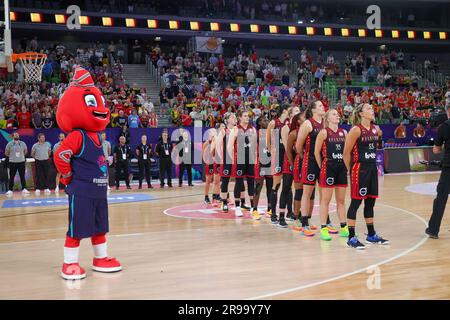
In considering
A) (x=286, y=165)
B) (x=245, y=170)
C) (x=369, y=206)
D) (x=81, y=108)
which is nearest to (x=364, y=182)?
(x=369, y=206)

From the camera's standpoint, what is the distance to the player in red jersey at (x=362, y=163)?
27.5 feet

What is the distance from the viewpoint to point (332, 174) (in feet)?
29.5

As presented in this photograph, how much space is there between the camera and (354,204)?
27.7 feet

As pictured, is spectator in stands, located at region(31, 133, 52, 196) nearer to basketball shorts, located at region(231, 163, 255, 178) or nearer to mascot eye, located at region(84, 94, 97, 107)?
basketball shorts, located at region(231, 163, 255, 178)

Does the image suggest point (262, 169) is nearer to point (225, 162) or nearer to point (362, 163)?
point (225, 162)

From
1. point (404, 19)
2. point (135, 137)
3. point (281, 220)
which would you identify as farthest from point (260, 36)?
point (281, 220)

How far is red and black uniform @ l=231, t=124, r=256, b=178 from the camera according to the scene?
11.3m

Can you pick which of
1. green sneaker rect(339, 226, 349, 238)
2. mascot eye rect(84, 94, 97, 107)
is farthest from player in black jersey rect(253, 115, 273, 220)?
mascot eye rect(84, 94, 97, 107)

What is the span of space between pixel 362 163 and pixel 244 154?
334 centimetres

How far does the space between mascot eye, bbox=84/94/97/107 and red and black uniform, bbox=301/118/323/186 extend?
3.55m

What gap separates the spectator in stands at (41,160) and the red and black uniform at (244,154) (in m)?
8.02

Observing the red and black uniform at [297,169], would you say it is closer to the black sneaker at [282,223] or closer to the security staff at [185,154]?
the black sneaker at [282,223]

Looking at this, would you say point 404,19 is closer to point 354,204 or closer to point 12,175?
point 12,175

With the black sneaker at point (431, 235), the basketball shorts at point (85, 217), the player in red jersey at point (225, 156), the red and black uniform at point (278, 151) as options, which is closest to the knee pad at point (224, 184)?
the player in red jersey at point (225, 156)
